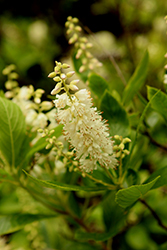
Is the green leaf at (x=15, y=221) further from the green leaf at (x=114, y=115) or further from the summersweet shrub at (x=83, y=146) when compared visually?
the green leaf at (x=114, y=115)

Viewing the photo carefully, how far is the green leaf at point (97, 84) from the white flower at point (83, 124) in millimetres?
188

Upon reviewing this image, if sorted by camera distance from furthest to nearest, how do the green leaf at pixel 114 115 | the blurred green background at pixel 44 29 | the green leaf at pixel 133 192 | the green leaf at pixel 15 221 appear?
the blurred green background at pixel 44 29, the green leaf at pixel 15 221, the green leaf at pixel 114 115, the green leaf at pixel 133 192

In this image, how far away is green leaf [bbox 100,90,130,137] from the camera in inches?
26.9

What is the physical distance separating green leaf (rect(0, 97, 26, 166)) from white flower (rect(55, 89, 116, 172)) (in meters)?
0.20

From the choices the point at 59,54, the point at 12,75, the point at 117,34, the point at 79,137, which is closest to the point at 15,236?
the point at 12,75

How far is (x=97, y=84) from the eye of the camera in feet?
2.49

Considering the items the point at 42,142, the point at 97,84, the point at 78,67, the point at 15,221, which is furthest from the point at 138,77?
the point at 15,221

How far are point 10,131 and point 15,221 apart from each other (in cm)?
31

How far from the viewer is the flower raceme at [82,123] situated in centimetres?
54

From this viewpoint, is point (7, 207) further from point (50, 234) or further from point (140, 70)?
point (140, 70)

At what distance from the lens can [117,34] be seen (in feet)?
8.18

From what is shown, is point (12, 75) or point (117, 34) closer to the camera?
point (12, 75)

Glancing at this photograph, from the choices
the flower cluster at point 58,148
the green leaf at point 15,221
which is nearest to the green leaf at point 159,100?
the flower cluster at point 58,148

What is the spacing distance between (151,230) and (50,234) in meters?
0.56
